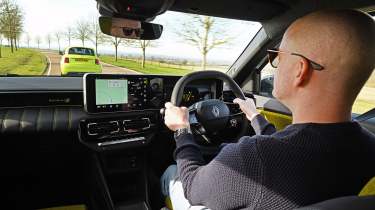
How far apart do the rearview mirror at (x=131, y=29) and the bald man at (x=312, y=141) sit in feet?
5.09

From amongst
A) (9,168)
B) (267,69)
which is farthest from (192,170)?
(267,69)

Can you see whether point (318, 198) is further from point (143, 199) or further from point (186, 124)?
point (143, 199)

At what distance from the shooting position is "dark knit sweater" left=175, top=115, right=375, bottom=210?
1232mm

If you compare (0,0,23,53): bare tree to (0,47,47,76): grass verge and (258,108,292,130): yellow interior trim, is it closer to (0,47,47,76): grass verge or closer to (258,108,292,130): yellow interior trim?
(0,47,47,76): grass verge

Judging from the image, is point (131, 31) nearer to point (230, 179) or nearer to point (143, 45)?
point (143, 45)

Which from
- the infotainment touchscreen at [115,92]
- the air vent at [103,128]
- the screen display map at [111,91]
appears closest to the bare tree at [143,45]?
the infotainment touchscreen at [115,92]

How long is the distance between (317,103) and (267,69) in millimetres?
2839

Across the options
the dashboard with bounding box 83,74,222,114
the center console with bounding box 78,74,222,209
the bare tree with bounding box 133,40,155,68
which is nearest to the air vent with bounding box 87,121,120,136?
the center console with bounding box 78,74,222,209

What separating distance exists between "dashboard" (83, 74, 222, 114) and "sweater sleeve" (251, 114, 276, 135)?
2.68 feet

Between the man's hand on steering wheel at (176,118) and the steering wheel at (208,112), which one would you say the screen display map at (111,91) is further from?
the man's hand on steering wheel at (176,118)

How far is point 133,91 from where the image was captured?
2953 millimetres

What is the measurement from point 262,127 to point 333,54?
1.02 m

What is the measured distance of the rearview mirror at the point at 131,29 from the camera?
260cm

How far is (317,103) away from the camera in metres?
1.36
